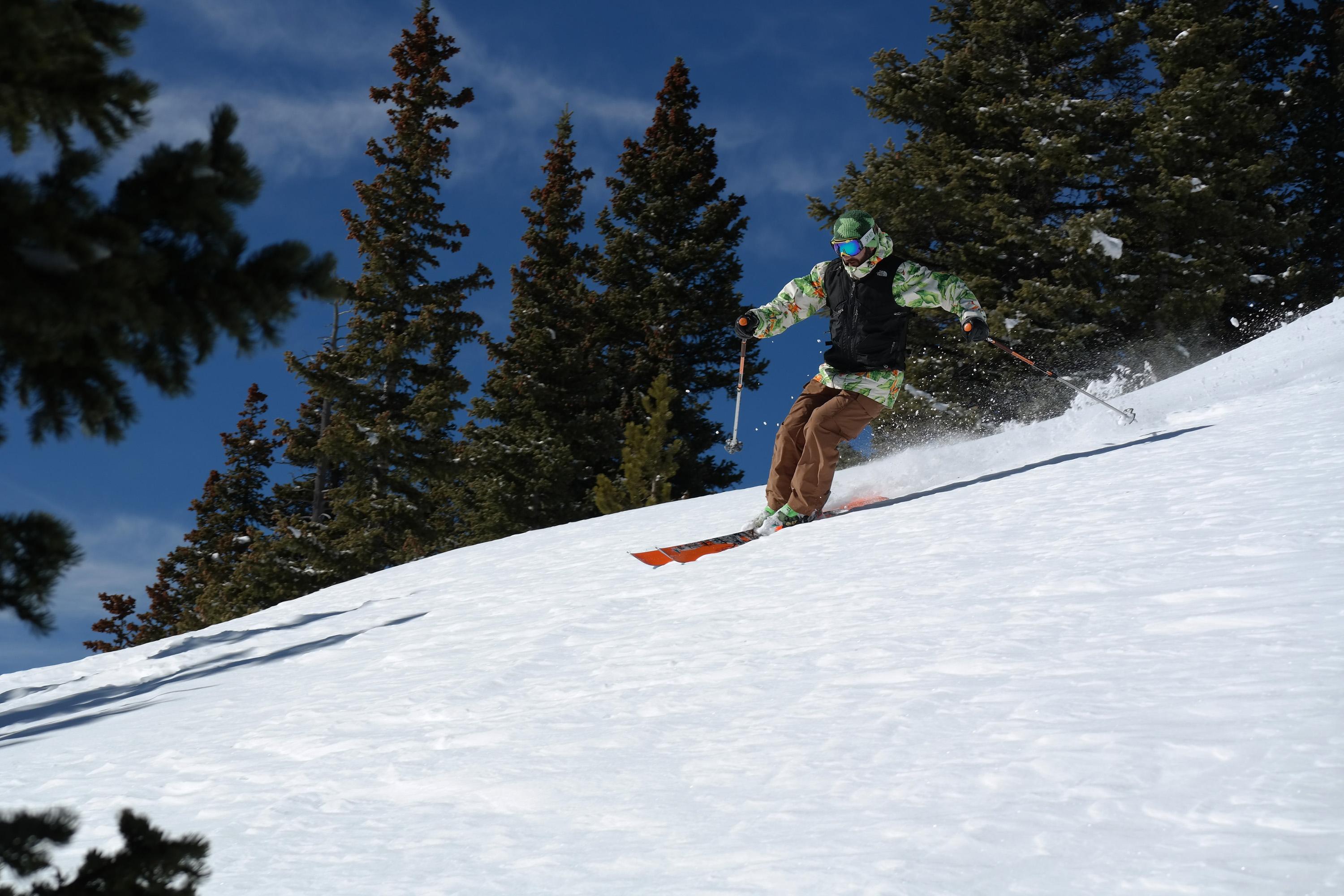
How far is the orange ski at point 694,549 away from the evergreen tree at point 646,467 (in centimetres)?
1265

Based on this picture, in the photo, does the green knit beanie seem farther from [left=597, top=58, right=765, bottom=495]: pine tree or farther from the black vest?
[left=597, top=58, right=765, bottom=495]: pine tree

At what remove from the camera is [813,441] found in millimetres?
8133

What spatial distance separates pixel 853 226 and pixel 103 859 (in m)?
7.02

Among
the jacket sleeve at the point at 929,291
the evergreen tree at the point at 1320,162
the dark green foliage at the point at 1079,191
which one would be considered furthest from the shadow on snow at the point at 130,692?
the evergreen tree at the point at 1320,162

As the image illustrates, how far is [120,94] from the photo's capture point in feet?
6.40

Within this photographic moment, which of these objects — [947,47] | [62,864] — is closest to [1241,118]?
[947,47]

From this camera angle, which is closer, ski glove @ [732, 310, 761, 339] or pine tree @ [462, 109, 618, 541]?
ski glove @ [732, 310, 761, 339]

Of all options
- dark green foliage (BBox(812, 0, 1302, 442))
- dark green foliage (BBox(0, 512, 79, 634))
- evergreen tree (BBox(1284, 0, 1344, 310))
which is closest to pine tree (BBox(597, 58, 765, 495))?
dark green foliage (BBox(812, 0, 1302, 442))

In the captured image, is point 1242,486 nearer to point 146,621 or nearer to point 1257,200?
point 1257,200

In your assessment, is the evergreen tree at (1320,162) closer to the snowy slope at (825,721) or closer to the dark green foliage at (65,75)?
the snowy slope at (825,721)

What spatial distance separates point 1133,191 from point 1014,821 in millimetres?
23596

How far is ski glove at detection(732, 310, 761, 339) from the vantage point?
8.60 metres

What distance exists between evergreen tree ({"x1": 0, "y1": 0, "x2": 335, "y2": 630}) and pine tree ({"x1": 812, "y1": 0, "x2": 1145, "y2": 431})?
2192 cm

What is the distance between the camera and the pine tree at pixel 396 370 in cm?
2648
